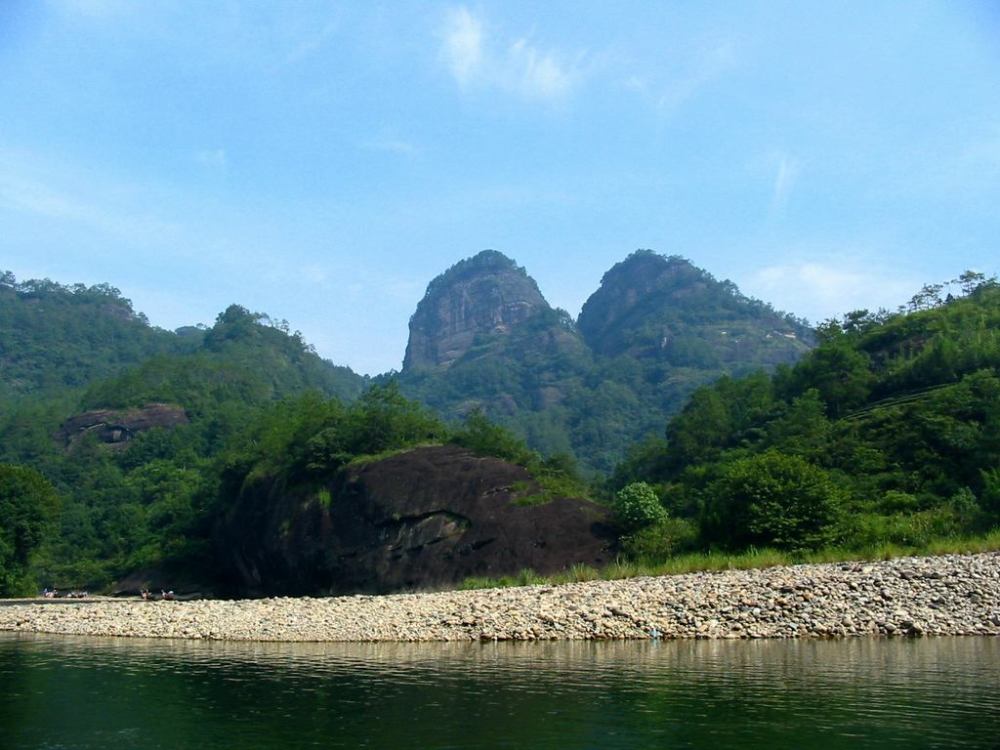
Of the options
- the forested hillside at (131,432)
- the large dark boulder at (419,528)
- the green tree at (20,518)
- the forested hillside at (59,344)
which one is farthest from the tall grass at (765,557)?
the forested hillside at (59,344)

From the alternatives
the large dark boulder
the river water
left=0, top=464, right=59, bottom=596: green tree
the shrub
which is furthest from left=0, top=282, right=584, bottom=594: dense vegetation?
the river water

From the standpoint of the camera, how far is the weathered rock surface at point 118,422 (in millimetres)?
114750

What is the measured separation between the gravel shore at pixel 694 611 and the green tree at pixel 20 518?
90.6 feet

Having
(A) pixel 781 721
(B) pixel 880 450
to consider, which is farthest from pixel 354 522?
(A) pixel 781 721

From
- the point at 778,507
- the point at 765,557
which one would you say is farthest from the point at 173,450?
the point at 765,557

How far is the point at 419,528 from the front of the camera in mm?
49906

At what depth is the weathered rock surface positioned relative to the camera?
115 metres

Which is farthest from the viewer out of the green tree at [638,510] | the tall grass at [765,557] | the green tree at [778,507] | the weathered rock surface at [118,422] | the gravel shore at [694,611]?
the weathered rock surface at [118,422]

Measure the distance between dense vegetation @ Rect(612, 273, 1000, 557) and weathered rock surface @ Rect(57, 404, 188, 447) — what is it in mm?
61191

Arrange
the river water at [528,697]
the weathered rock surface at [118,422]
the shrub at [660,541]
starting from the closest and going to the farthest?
the river water at [528,697] → the shrub at [660,541] → the weathered rock surface at [118,422]

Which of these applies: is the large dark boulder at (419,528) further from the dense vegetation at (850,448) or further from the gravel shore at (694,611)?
the gravel shore at (694,611)

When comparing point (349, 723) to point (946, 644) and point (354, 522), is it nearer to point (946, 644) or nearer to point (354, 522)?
point (946, 644)

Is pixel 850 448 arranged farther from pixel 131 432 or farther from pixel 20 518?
pixel 131 432

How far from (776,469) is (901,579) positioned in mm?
10976
